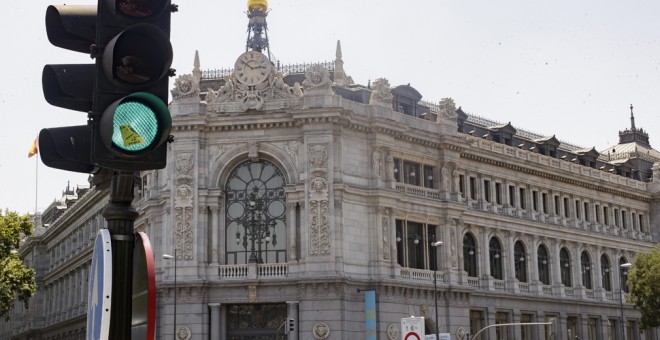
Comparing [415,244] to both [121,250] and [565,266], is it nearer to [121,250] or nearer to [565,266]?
[565,266]

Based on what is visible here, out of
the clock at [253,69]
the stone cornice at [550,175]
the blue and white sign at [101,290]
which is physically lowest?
the blue and white sign at [101,290]

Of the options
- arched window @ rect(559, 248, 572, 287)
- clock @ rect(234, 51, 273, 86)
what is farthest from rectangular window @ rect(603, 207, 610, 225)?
clock @ rect(234, 51, 273, 86)

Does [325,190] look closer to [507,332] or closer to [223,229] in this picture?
[223,229]

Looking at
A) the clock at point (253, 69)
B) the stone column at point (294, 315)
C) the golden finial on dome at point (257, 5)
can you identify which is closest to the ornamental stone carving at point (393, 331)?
the stone column at point (294, 315)

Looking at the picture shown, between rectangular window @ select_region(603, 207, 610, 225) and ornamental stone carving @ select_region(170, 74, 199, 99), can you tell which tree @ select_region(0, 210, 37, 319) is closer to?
ornamental stone carving @ select_region(170, 74, 199, 99)

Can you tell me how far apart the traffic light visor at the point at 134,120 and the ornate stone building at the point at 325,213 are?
48064 millimetres

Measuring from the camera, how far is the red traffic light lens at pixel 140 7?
5473 millimetres

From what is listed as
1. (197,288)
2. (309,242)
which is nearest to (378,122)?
(309,242)

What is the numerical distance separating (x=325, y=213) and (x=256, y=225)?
4.22 meters

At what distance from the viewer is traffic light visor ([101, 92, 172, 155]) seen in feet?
17.3

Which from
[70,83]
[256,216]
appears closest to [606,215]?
[256,216]

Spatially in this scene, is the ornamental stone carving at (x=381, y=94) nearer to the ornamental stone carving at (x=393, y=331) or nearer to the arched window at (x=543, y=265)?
the ornamental stone carving at (x=393, y=331)

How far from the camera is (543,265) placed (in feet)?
239

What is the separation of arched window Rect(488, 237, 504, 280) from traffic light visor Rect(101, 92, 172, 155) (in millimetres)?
63491
